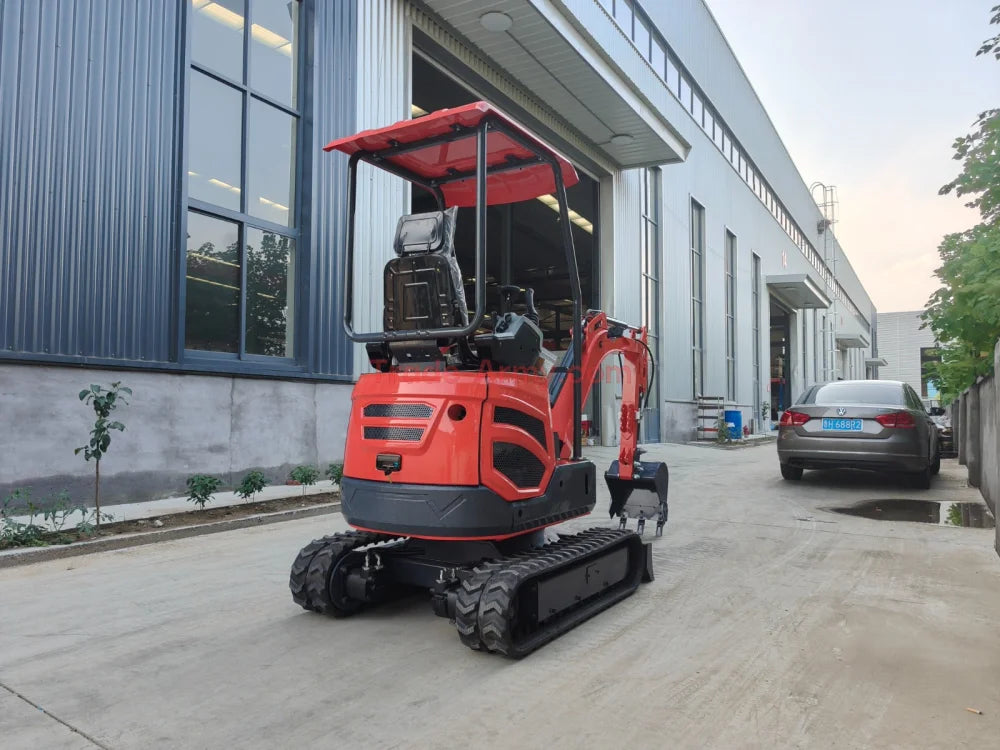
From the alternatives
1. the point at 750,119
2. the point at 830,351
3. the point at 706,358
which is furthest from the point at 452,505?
the point at 830,351

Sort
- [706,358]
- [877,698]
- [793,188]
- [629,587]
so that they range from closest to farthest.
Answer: [877,698]
[629,587]
[706,358]
[793,188]

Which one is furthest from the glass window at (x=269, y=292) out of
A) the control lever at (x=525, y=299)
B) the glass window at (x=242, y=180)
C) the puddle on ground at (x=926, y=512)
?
the puddle on ground at (x=926, y=512)

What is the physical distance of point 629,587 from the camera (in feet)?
14.5

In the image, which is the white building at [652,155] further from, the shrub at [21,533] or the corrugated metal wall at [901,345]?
the corrugated metal wall at [901,345]

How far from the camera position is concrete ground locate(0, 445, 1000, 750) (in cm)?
254

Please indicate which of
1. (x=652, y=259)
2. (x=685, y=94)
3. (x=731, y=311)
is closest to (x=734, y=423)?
(x=652, y=259)

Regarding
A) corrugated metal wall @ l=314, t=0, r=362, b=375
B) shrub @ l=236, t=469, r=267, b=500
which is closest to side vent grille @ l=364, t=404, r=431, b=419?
shrub @ l=236, t=469, r=267, b=500

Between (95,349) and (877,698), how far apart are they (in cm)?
728

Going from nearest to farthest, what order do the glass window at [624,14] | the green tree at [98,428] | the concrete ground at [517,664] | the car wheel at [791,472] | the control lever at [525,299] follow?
the concrete ground at [517,664] < the control lever at [525,299] < the green tree at [98,428] < the car wheel at [791,472] < the glass window at [624,14]

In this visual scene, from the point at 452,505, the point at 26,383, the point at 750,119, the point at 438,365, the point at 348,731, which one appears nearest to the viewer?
the point at 348,731

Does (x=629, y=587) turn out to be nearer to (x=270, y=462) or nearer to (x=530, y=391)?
(x=530, y=391)

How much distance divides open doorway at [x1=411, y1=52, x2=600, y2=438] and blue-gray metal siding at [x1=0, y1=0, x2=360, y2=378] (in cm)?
330

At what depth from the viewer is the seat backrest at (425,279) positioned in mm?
3648

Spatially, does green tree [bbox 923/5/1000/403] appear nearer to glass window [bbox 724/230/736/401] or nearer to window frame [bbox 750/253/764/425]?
glass window [bbox 724/230/736/401]
